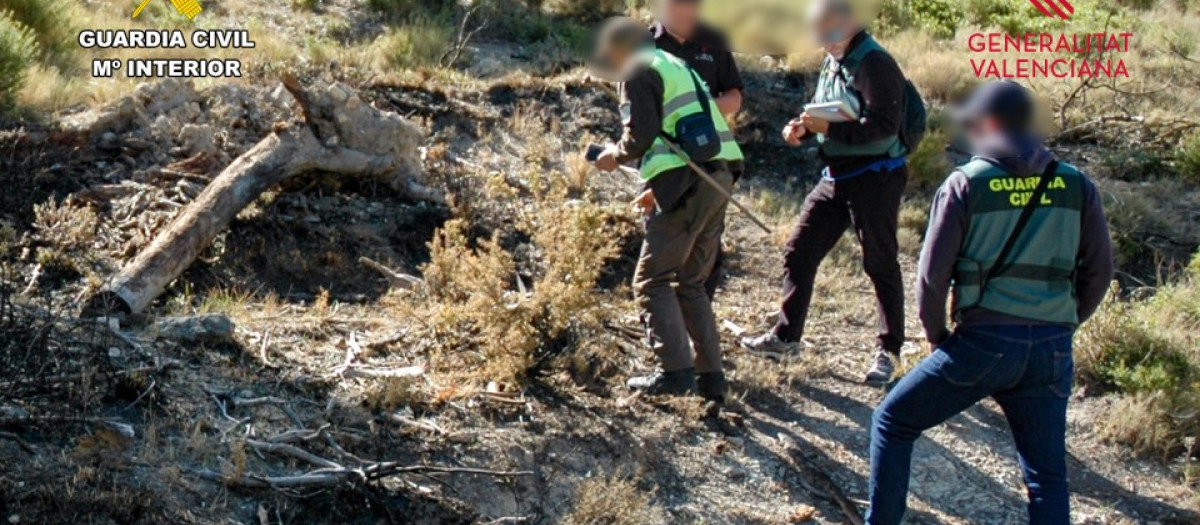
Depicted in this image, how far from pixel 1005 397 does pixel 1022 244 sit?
58cm

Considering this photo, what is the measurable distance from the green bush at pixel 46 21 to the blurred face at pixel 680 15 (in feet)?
18.9

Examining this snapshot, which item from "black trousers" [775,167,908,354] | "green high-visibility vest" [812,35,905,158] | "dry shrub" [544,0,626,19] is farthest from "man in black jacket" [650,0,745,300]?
"dry shrub" [544,0,626,19]

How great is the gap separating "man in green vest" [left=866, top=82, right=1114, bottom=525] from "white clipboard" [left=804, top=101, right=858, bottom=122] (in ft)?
4.52

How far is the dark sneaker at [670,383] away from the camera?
6.49 meters

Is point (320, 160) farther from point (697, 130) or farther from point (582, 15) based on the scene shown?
point (582, 15)

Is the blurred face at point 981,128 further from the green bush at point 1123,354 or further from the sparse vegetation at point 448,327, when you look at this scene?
the green bush at point 1123,354

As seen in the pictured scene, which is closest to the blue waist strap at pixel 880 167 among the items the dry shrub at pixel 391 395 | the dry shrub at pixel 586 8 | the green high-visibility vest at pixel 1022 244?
the green high-visibility vest at pixel 1022 244

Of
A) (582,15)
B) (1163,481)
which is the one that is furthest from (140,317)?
(582,15)

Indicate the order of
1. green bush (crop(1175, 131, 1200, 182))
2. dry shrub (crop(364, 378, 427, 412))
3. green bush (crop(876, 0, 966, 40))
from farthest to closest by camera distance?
green bush (crop(876, 0, 966, 40)) < green bush (crop(1175, 131, 1200, 182)) < dry shrub (crop(364, 378, 427, 412))

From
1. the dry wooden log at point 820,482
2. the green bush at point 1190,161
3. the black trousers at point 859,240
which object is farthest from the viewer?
the green bush at point 1190,161

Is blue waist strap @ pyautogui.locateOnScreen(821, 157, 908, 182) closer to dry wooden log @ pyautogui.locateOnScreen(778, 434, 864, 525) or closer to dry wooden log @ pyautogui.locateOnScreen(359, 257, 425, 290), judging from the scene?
dry wooden log @ pyautogui.locateOnScreen(778, 434, 864, 525)

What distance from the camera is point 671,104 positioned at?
6023mm

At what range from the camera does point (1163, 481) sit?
22.8 ft

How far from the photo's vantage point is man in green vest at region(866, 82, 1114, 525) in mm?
4918
